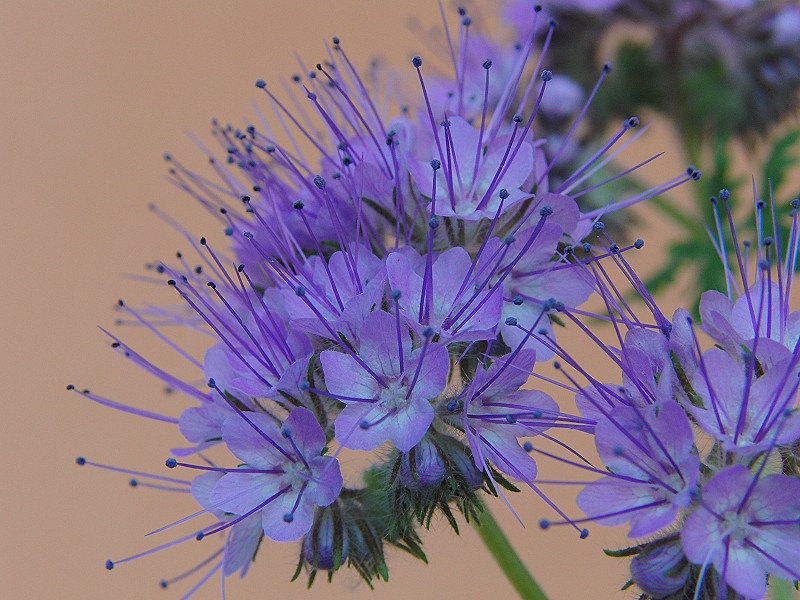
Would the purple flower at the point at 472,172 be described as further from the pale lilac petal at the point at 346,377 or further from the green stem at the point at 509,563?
the green stem at the point at 509,563

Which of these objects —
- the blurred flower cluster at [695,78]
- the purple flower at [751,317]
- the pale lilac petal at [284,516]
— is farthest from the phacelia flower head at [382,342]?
the blurred flower cluster at [695,78]

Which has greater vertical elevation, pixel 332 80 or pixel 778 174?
pixel 332 80

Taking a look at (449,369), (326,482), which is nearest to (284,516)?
(326,482)

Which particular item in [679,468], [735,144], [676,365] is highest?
[735,144]

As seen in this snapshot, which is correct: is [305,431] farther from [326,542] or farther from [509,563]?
[509,563]

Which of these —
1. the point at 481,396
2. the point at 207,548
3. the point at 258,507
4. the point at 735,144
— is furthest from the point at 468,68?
the point at 207,548

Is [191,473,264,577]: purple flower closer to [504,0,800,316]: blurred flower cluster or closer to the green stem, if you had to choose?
the green stem

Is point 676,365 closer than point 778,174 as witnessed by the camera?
Yes

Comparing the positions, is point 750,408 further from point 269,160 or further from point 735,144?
point 735,144
